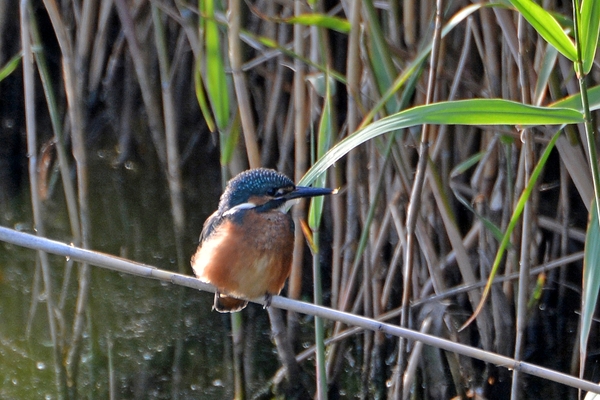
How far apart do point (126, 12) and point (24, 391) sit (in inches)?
64.9

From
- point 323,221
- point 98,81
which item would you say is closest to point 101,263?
point 323,221

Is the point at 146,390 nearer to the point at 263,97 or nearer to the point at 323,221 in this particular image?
the point at 323,221

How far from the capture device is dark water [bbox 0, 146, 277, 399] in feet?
9.91

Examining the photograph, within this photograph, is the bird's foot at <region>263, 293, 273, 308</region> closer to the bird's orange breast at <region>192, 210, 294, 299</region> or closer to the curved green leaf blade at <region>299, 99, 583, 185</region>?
the bird's orange breast at <region>192, 210, 294, 299</region>

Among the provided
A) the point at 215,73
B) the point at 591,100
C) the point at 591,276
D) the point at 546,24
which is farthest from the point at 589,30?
the point at 215,73

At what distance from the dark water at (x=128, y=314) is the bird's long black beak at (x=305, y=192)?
1.15m

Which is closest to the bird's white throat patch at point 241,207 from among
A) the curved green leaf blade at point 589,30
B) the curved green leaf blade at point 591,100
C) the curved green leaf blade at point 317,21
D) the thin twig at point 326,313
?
the thin twig at point 326,313

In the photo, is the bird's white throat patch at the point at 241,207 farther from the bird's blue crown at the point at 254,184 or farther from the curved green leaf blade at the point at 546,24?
the curved green leaf blade at the point at 546,24

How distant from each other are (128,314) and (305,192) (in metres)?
1.72

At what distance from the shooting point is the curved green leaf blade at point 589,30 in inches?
50.7

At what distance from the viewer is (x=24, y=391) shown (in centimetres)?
294

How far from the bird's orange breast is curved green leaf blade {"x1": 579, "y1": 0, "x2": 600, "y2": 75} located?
3.65 ft

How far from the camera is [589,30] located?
1.30 m

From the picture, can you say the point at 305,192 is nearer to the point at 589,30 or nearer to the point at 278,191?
the point at 278,191
